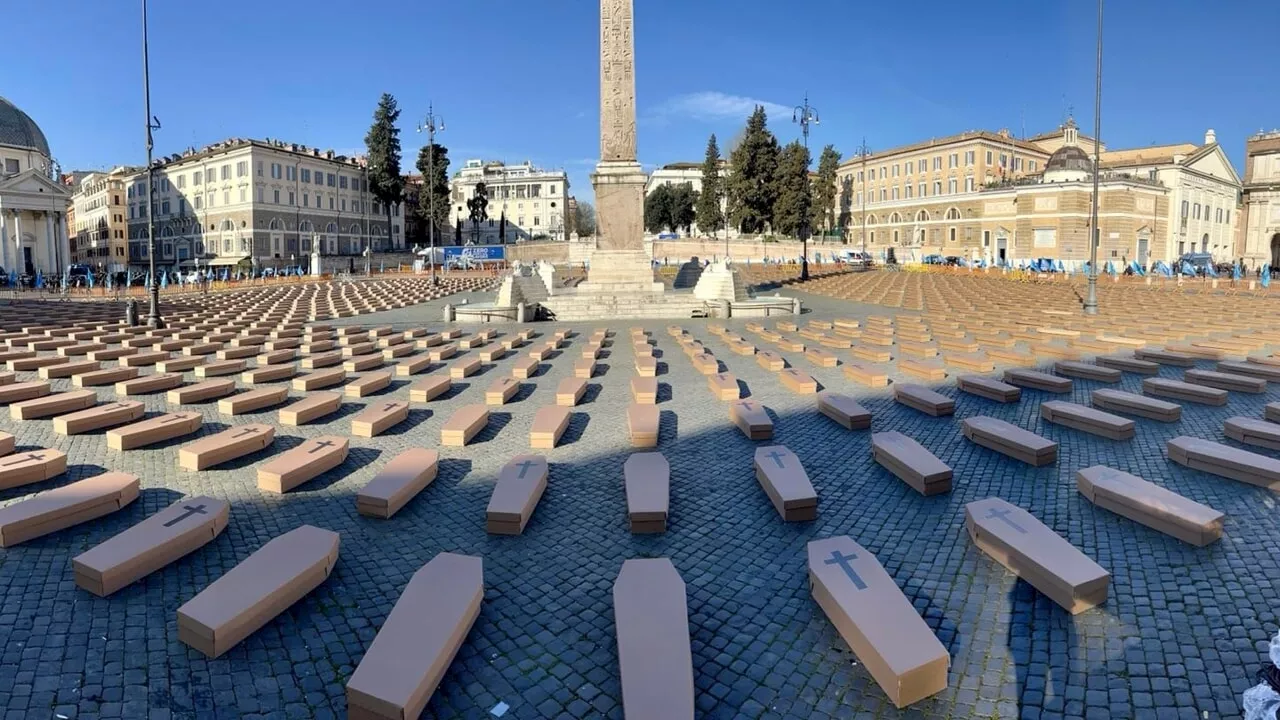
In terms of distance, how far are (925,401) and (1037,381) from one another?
263cm

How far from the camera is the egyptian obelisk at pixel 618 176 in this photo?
24594 mm

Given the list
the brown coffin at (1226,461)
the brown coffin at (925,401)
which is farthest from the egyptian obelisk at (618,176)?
the brown coffin at (1226,461)

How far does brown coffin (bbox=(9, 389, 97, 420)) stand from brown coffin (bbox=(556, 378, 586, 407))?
6368 millimetres

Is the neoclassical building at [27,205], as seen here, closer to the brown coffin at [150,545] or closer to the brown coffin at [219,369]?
the brown coffin at [219,369]

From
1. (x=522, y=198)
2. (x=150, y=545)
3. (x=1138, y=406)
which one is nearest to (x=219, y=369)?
(x=150, y=545)

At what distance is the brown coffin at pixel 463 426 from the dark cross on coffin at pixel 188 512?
3025mm

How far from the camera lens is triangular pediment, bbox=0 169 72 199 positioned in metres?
61.6

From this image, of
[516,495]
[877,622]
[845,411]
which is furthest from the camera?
[845,411]

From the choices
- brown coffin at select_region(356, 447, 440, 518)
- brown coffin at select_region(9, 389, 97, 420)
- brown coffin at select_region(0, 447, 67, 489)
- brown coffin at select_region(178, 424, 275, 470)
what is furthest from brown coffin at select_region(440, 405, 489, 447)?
brown coffin at select_region(9, 389, 97, 420)

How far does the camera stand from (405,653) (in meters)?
3.86

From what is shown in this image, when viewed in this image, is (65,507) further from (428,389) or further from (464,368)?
(464,368)

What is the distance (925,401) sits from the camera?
986 centimetres

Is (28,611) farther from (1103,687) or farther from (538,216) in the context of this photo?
(538,216)

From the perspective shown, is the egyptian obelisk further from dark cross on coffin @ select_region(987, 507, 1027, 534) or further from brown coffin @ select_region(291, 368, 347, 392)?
dark cross on coffin @ select_region(987, 507, 1027, 534)
